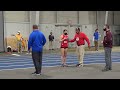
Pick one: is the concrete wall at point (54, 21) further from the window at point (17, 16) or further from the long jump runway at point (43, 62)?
the long jump runway at point (43, 62)

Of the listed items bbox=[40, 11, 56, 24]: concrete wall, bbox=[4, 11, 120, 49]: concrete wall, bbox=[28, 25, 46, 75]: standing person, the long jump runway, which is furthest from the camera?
bbox=[40, 11, 56, 24]: concrete wall

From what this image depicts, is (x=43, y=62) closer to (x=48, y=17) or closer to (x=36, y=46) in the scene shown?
(x=36, y=46)

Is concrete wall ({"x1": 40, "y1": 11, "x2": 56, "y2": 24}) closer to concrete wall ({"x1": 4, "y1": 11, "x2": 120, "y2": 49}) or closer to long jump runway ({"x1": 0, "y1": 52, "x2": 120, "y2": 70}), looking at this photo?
concrete wall ({"x1": 4, "y1": 11, "x2": 120, "y2": 49})

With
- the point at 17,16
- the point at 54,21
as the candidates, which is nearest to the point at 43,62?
the point at 17,16

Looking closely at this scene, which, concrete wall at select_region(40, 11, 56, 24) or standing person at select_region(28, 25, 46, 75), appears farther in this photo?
concrete wall at select_region(40, 11, 56, 24)

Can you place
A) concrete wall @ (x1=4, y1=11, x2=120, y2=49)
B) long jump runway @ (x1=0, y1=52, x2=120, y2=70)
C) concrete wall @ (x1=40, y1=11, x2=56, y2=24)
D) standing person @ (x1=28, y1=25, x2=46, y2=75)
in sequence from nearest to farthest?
standing person @ (x1=28, y1=25, x2=46, y2=75)
long jump runway @ (x1=0, y1=52, x2=120, y2=70)
concrete wall @ (x1=4, y1=11, x2=120, y2=49)
concrete wall @ (x1=40, y1=11, x2=56, y2=24)

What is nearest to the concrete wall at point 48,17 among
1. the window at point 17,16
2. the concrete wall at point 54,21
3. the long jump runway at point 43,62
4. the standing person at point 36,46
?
the concrete wall at point 54,21

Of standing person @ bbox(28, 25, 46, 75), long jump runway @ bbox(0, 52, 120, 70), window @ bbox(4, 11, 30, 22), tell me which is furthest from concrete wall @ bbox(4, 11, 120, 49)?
standing person @ bbox(28, 25, 46, 75)

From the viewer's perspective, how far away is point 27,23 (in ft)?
109

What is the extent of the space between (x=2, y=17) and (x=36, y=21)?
3.38m

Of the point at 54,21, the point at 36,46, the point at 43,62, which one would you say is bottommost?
the point at 43,62

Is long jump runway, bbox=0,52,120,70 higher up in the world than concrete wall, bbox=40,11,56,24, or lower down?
lower down

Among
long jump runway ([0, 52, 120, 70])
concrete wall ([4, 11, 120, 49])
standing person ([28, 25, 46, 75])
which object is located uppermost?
concrete wall ([4, 11, 120, 49])

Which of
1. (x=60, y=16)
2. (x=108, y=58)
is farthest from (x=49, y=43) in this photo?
(x=108, y=58)
